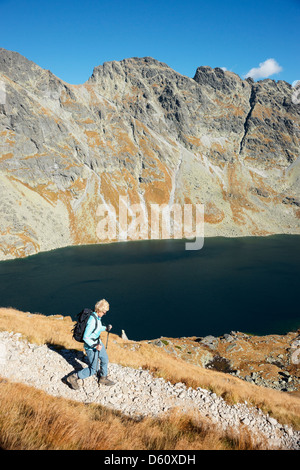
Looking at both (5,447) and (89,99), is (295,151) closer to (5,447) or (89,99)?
(89,99)

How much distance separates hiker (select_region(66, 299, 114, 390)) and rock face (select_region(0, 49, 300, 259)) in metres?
90.1

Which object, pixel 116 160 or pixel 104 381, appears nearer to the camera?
pixel 104 381

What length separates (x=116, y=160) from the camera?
6132 inches

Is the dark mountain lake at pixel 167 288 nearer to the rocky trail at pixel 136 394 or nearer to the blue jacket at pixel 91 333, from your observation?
the rocky trail at pixel 136 394

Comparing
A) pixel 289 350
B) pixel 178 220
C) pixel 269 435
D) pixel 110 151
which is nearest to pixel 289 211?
pixel 178 220

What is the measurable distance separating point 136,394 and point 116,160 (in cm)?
15720

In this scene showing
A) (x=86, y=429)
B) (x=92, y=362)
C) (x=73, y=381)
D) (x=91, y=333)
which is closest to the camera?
(x=86, y=429)

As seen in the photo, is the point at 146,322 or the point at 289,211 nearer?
the point at 146,322

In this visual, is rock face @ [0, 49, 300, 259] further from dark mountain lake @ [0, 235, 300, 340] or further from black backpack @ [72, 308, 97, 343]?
black backpack @ [72, 308, 97, 343]

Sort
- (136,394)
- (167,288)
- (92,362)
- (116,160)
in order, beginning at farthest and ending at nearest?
1. (116,160)
2. (167,288)
3. (136,394)
4. (92,362)

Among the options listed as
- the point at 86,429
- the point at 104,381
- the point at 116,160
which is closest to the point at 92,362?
the point at 104,381

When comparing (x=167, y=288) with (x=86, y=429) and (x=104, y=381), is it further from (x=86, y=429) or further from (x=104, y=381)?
(x=86, y=429)

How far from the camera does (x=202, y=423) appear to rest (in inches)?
304

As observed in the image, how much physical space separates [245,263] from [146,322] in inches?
1961
